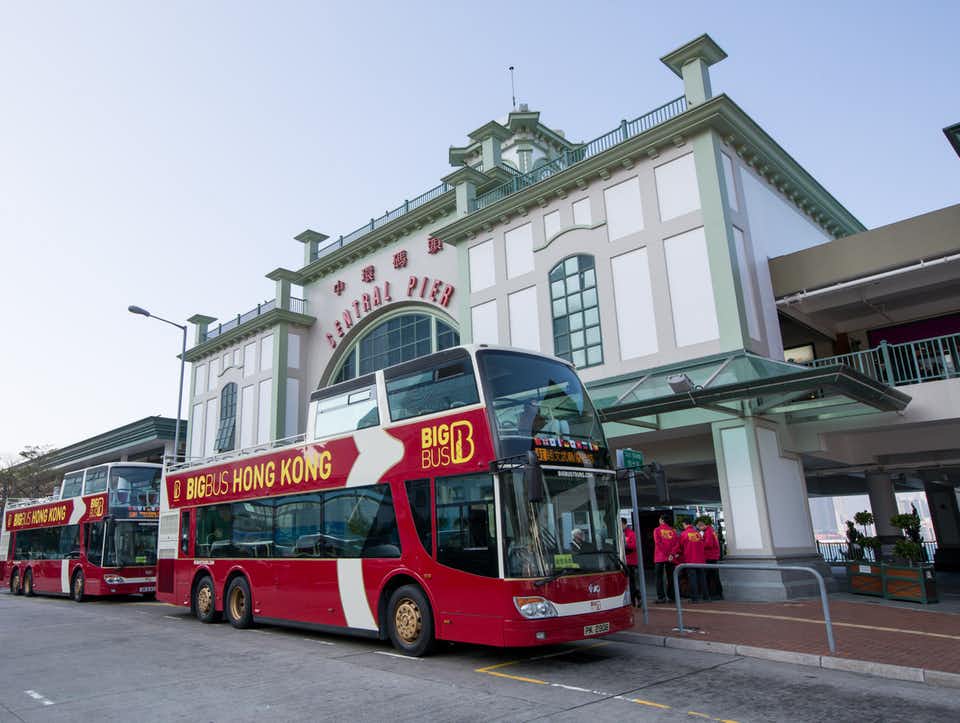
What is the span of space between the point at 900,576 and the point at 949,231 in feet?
26.5

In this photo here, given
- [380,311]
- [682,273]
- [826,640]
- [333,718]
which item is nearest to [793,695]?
[826,640]

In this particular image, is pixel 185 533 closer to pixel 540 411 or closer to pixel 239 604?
pixel 239 604

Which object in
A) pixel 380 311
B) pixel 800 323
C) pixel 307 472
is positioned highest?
pixel 380 311

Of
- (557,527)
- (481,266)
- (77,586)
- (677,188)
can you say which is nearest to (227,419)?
(77,586)

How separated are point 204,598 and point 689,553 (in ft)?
32.5

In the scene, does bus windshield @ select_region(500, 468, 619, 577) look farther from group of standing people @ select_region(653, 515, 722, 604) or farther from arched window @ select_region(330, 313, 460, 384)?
arched window @ select_region(330, 313, 460, 384)

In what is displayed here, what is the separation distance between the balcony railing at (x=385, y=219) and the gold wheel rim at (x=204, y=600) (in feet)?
50.2

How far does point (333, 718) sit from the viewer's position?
20.0 feet

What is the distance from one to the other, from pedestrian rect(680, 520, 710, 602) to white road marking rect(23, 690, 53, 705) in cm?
1023

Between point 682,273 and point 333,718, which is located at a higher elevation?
point 682,273

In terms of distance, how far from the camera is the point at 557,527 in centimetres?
809

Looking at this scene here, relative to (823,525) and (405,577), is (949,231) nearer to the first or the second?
(405,577)

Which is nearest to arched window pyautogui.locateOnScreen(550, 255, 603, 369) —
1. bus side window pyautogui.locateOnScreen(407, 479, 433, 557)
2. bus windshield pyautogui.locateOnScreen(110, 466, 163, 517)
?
bus side window pyautogui.locateOnScreen(407, 479, 433, 557)

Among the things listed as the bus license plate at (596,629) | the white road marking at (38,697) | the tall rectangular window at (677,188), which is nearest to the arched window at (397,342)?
the tall rectangular window at (677,188)
